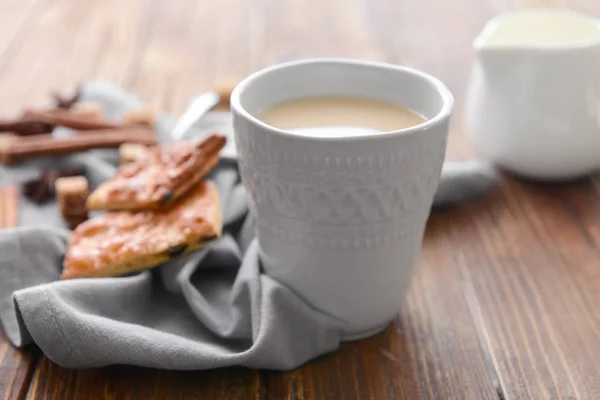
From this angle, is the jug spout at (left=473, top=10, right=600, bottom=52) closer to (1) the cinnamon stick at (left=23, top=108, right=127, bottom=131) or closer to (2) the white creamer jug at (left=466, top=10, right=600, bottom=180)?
(2) the white creamer jug at (left=466, top=10, right=600, bottom=180)

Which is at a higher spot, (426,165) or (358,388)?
(426,165)

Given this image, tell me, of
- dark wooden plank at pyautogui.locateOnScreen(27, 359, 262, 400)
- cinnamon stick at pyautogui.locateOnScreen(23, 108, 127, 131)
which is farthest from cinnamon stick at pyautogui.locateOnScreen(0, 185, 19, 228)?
dark wooden plank at pyautogui.locateOnScreen(27, 359, 262, 400)

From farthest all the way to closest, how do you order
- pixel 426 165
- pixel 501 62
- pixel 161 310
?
pixel 501 62
pixel 161 310
pixel 426 165

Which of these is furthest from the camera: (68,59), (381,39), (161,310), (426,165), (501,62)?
(381,39)

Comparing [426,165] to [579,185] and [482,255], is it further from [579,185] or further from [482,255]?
[579,185]

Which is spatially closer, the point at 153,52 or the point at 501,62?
the point at 501,62

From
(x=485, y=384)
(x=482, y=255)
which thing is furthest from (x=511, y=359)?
(x=482, y=255)

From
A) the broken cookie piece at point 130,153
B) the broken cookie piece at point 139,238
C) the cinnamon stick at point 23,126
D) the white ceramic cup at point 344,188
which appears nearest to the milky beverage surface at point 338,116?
the white ceramic cup at point 344,188

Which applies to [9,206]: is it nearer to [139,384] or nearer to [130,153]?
[130,153]
